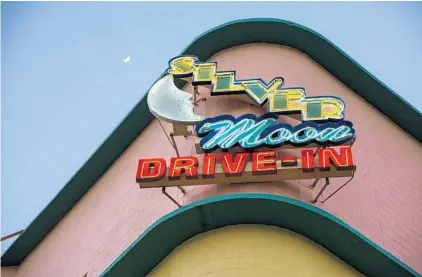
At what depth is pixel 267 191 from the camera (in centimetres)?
1446

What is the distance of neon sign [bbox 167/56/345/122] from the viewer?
15891mm

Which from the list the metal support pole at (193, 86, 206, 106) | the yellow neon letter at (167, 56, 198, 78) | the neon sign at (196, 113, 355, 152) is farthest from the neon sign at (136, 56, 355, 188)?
the yellow neon letter at (167, 56, 198, 78)

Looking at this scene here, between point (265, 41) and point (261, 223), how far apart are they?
881 cm

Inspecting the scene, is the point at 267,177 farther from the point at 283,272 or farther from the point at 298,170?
the point at 283,272

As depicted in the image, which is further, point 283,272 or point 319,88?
point 319,88

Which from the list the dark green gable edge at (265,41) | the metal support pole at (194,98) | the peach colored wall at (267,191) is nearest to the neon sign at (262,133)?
the peach colored wall at (267,191)

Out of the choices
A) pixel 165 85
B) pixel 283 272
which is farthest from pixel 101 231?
pixel 283 272

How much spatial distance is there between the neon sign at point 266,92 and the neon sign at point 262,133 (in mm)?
615

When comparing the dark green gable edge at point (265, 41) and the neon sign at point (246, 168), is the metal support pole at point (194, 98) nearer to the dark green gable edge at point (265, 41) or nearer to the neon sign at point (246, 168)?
the dark green gable edge at point (265, 41)

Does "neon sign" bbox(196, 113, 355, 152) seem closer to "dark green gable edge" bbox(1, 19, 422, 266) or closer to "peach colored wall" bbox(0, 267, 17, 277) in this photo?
"dark green gable edge" bbox(1, 19, 422, 266)

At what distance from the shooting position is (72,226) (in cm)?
2083

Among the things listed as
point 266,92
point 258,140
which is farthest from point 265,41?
point 258,140

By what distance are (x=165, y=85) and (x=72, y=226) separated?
269 inches

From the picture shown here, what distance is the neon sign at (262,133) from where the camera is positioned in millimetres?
14695
